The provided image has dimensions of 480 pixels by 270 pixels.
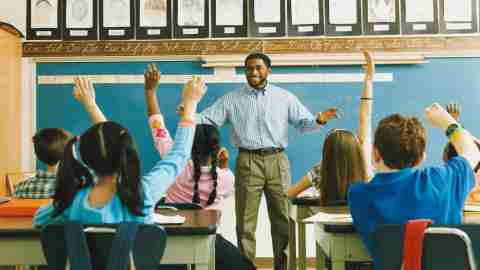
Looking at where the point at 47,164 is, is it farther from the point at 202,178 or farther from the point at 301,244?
the point at 301,244

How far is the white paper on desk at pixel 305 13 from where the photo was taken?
4223mm

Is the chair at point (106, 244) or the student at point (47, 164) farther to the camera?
the student at point (47, 164)

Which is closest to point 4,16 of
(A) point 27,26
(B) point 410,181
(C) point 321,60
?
(A) point 27,26

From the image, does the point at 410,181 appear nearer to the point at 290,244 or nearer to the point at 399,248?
the point at 399,248

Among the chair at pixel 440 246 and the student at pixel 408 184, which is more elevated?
the student at pixel 408 184

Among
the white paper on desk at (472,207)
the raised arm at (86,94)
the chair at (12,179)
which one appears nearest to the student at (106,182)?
the raised arm at (86,94)

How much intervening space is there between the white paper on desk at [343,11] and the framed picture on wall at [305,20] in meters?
0.08

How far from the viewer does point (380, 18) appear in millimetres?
4215

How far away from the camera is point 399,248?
1.54 metres

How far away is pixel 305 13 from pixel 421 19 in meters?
0.86

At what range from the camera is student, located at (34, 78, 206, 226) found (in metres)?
1.67

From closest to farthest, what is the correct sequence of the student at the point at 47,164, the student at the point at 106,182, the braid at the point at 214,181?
the student at the point at 106,182
the student at the point at 47,164
the braid at the point at 214,181

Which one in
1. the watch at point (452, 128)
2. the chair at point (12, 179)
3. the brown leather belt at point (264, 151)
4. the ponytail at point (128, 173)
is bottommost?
the chair at point (12, 179)

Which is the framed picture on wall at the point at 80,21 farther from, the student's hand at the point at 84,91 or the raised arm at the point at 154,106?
the student's hand at the point at 84,91
